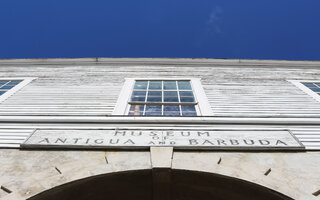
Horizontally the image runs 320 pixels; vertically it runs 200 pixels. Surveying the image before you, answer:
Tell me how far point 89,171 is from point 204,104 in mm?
3769

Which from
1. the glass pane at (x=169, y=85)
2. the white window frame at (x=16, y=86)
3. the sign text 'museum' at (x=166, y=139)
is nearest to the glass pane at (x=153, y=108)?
the glass pane at (x=169, y=85)

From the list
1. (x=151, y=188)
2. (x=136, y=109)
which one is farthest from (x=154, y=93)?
(x=151, y=188)

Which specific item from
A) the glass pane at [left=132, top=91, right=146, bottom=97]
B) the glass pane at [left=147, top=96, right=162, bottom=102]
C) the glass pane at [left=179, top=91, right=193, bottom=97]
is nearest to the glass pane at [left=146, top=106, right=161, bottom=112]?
the glass pane at [left=147, top=96, right=162, bottom=102]

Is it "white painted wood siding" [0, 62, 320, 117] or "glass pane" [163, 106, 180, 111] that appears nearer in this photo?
"white painted wood siding" [0, 62, 320, 117]

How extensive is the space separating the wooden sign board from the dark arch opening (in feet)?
2.02

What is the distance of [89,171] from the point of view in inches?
146

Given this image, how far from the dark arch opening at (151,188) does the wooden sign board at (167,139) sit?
2.02ft

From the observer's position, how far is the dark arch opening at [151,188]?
140 inches

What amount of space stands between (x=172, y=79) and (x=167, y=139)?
4.57 meters

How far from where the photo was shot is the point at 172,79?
29.2ft

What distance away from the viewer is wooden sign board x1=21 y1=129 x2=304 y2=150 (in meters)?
4.34

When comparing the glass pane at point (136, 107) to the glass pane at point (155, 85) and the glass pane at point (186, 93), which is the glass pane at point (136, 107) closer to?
the glass pane at point (186, 93)

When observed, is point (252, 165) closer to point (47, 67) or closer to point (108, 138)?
point (108, 138)

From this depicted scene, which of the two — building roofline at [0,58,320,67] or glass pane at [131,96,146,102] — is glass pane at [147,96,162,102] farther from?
building roofline at [0,58,320,67]
